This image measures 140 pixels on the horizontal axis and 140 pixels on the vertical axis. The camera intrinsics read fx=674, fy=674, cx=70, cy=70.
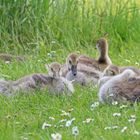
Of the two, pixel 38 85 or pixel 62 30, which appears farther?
pixel 62 30

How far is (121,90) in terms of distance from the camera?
19.5ft

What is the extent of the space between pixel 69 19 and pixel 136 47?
1.08 m

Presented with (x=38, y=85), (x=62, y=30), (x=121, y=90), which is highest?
(x=121, y=90)

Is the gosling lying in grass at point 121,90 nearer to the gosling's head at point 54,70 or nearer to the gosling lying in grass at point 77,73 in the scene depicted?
the gosling's head at point 54,70

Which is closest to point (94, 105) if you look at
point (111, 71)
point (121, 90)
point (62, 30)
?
point (121, 90)

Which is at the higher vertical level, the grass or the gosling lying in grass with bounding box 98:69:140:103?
the gosling lying in grass with bounding box 98:69:140:103

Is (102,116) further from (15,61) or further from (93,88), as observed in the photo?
(15,61)

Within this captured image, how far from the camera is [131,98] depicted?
19.3 ft

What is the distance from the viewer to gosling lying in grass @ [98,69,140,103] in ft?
19.4

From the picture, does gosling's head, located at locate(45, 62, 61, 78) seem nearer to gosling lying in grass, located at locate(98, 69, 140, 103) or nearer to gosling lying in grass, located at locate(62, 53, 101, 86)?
gosling lying in grass, located at locate(62, 53, 101, 86)

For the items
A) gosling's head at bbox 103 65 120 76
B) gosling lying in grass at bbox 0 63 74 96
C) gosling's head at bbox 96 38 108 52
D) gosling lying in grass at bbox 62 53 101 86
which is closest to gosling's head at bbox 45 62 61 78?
gosling lying in grass at bbox 0 63 74 96

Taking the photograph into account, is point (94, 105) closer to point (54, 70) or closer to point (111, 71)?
point (54, 70)

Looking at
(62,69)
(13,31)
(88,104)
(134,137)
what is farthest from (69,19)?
(134,137)

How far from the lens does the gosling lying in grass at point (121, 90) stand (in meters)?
5.90
